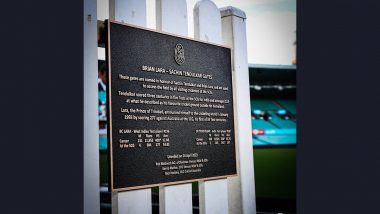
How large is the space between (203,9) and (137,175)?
5.75 feet

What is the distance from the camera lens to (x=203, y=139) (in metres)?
3.95

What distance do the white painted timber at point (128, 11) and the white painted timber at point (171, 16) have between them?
252 mm

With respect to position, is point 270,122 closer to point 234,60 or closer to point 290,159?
point 290,159

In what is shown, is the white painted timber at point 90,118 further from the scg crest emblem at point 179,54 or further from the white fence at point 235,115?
the scg crest emblem at point 179,54

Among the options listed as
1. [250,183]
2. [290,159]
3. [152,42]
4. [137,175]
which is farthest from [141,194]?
[290,159]

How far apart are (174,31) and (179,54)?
208 millimetres

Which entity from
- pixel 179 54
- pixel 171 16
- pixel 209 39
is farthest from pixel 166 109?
pixel 209 39

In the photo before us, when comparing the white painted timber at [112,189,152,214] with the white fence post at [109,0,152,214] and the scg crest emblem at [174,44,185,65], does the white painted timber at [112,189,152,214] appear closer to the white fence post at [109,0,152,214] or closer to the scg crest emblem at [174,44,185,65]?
the white fence post at [109,0,152,214]

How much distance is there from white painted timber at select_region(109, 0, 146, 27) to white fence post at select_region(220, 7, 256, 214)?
49.9 inches

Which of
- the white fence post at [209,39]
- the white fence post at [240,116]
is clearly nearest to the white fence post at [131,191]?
the white fence post at [209,39]

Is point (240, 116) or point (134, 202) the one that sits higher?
point (240, 116)

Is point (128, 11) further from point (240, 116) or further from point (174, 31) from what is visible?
point (240, 116)

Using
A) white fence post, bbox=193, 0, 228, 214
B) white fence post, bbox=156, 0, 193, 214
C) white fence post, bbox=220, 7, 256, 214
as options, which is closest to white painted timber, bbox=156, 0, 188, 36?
white fence post, bbox=156, 0, 193, 214

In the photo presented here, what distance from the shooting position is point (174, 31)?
3799mm
